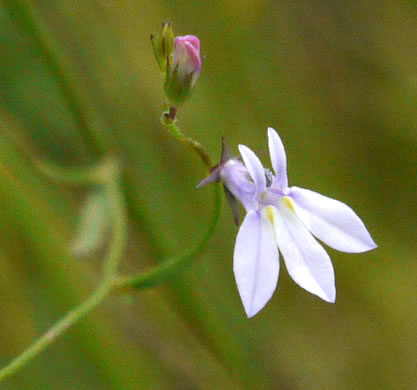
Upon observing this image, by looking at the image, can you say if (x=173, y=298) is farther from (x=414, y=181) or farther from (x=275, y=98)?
(x=414, y=181)

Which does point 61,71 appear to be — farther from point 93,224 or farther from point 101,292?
point 101,292

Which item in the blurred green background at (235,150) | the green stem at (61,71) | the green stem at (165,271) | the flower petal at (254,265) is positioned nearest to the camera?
the flower petal at (254,265)

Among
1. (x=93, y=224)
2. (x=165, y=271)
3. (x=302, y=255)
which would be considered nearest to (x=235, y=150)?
(x=93, y=224)

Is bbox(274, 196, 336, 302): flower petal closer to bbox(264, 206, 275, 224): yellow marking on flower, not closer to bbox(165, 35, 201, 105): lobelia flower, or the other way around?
bbox(264, 206, 275, 224): yellow marking on flower

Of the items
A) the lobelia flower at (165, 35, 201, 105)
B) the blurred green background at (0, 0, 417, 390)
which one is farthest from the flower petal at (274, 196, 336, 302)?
the blurred green background at (0, 0, 417, 390)

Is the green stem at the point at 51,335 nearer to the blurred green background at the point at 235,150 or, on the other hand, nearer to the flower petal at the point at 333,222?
the flower petal at the point at 333,222

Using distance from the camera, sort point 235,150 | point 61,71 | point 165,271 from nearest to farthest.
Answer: point 165,271 < point 61,71 < point 235,150

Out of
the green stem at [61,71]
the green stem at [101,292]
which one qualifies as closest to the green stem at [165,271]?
the green stem at [101,292]
